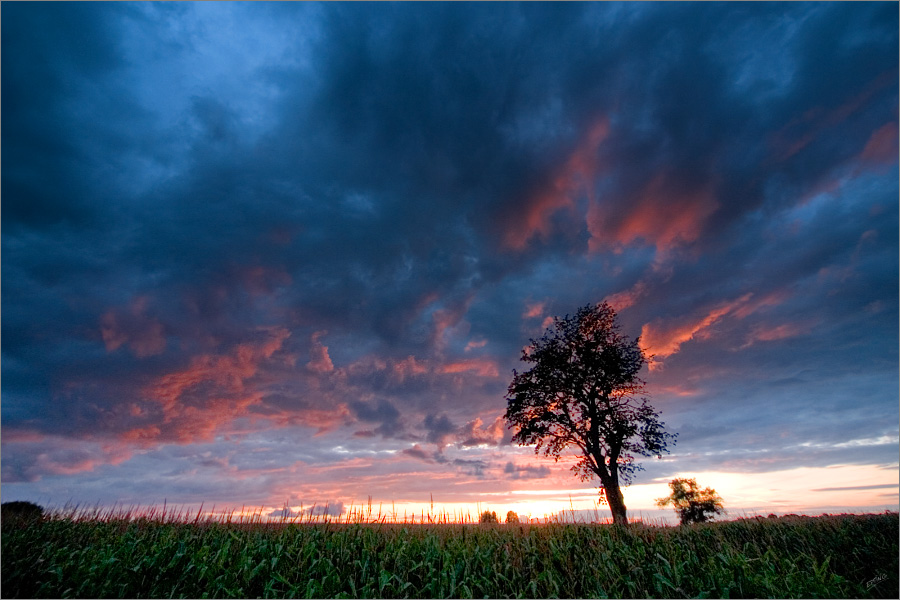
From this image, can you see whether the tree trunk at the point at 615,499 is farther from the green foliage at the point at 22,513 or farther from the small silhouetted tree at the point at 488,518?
the green foliage at the point at 22,513

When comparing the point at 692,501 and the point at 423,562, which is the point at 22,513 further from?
the point at 692,501

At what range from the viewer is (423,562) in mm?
14531

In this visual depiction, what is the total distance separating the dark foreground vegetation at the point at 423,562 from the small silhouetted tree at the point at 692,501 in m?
46.7

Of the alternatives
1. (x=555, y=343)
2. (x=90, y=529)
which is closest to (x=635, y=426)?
(x=555, y=343)

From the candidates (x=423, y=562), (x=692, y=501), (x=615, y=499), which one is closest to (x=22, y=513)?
(x=423, y=562)

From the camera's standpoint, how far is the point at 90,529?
19.2 metres

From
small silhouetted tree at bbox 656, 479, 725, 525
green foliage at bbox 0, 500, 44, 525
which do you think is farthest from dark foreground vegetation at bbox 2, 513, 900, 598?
small silhouetted tree at bbox 656, 479, 725, 525

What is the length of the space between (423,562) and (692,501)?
6257 centimetres

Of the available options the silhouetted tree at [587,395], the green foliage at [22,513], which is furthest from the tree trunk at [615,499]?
the green foliage at [22,513]

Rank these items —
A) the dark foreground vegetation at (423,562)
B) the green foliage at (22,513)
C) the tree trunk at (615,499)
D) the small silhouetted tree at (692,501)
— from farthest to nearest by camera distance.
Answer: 1. the small silhouetted tree at (692,501)
2. the tree trunk at (615,499)
3. the green foliage at (22,513)
4. the dark foreground vegetation at (423,562)

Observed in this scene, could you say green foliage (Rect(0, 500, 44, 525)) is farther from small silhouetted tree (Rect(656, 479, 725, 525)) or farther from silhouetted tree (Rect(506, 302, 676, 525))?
small silhouetted tree (Rect(656, 479, 725, 525))

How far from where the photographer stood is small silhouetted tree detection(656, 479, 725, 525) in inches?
2343

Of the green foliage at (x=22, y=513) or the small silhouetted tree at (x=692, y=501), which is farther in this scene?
the small silhouetted tree at (x=692, y=501)

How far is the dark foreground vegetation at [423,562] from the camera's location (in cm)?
1320
